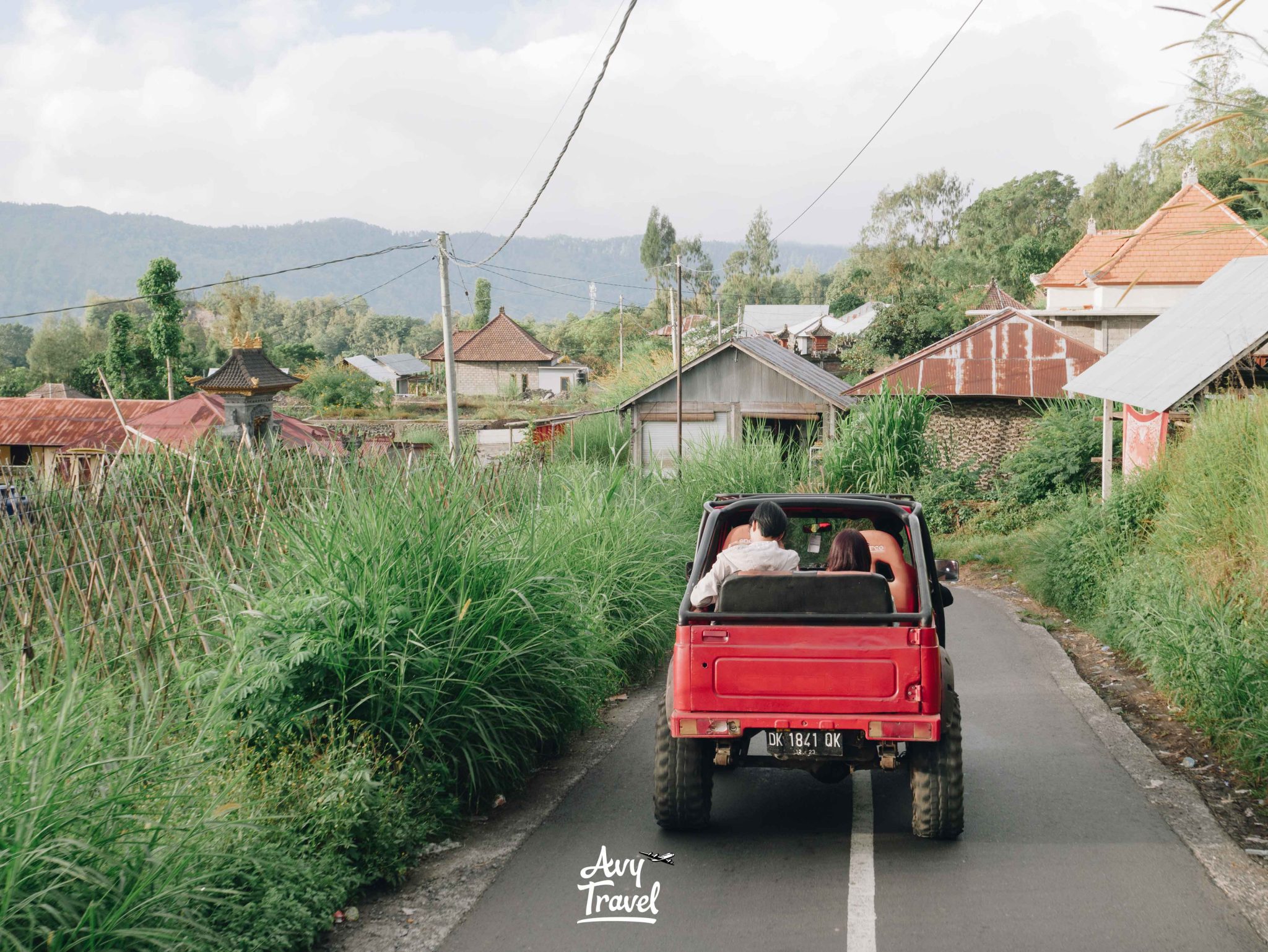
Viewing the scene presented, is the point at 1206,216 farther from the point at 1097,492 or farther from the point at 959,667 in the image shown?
the point at 959,667

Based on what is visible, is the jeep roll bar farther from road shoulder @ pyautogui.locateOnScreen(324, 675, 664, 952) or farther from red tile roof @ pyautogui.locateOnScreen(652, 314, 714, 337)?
red tile roof @ pyautogui.locateOnScreen(652, 314, 714, 337)

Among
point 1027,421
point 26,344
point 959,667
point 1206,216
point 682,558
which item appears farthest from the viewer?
point 26,344

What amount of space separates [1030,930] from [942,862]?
0.76 metres

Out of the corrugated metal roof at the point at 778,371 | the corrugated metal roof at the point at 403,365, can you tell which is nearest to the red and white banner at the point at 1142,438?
the corrugated metal roof at the point at 778,371

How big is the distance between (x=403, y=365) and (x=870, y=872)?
98.5 m

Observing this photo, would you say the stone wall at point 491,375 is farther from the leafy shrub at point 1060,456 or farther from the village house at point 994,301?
the leafy shrub at point 1060,456

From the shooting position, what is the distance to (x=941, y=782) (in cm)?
527

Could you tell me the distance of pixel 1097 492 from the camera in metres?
18.5

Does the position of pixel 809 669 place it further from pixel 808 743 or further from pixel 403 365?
pixel 403 365

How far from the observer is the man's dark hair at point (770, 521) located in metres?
5.98

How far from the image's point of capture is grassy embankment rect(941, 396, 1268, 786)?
23.6 feet

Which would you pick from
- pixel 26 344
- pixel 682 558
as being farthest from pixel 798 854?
pixel 26 344

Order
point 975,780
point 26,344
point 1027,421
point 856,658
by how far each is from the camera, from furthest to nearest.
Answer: point 26,344 < point 1027,421 < point 975,780 < point 856,658

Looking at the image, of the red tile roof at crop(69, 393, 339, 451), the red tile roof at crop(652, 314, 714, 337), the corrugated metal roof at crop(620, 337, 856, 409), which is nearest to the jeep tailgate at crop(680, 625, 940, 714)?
the red tile roof at crop(69, 393, 339, 451)
